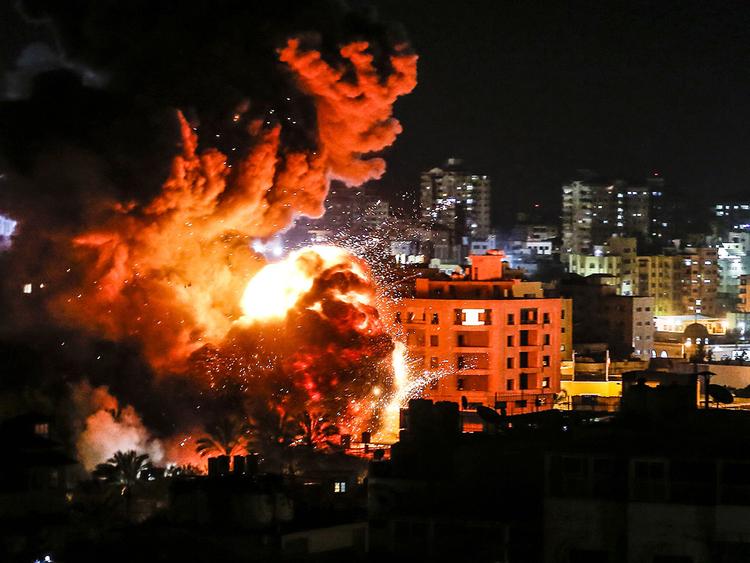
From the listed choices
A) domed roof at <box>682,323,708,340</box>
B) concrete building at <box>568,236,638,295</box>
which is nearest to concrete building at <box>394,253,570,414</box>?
domed roof at <box>682,323,708,340</box>

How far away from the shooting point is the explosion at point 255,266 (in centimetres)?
5288

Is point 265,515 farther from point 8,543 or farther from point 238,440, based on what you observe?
point 238,440

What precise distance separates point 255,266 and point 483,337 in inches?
590

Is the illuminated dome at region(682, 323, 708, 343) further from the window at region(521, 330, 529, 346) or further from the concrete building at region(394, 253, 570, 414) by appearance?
the window at region(521, 330, 529, 346)

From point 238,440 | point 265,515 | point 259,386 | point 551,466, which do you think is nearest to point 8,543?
point 265,515

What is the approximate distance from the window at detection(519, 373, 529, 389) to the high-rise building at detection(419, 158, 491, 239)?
314 feet

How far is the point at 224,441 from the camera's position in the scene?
49344 millimetres

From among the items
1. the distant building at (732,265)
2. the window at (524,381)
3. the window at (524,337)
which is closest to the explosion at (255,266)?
the window at (524,381)

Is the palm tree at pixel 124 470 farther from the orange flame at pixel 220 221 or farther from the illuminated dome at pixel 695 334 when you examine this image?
the illuminated dome at pixel 695 334

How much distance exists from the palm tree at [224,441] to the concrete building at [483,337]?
701 inches

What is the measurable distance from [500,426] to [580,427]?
16.9 feet

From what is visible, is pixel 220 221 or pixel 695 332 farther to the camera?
pixel 695 332

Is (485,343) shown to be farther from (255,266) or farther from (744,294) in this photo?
(744,294)

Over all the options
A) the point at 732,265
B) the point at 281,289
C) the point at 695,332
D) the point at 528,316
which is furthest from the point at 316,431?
the point at 732,265
